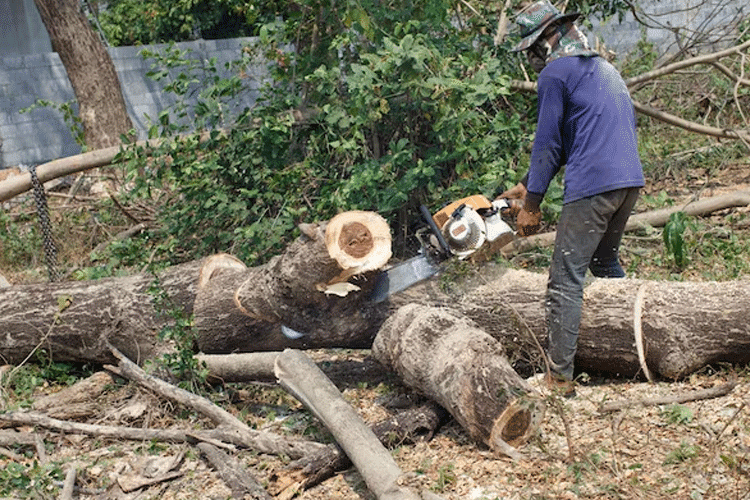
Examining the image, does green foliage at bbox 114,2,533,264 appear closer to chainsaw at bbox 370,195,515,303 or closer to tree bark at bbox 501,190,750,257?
tree bark at bbox 501,190,750,257

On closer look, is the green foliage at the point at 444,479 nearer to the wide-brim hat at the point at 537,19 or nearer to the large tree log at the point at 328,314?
the large tree log at the point at 328,314

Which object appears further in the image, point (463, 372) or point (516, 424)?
point (463, 372)

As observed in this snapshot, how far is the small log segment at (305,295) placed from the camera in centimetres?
453

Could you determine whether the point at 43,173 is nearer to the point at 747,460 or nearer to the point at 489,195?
the point at 489,195

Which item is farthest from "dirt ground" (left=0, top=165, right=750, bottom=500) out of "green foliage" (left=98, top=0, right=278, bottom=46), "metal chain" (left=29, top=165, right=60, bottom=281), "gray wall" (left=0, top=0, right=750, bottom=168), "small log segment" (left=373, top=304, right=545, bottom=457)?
"green foliage" (left=98, top=0, right=278, bottom=46)

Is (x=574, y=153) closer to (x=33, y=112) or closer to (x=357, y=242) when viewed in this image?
(x=357, y=242)

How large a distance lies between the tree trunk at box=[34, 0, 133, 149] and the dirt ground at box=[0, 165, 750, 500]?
5.92 metres

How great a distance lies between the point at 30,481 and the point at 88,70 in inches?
284

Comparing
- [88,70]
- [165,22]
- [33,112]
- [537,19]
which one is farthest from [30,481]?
Result: [165,22]

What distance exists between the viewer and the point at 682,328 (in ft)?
14.5

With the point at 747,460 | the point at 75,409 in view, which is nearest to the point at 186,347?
the point at 75,409

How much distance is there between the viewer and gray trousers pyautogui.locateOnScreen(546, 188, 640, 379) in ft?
14.5

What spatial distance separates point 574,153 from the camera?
4.46 metres

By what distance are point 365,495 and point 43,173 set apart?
440 centimetres
